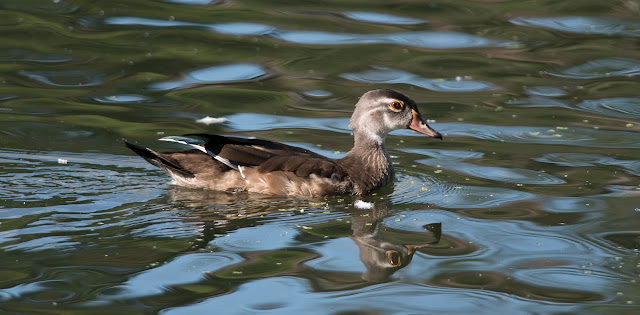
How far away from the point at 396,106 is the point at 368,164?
704 mm

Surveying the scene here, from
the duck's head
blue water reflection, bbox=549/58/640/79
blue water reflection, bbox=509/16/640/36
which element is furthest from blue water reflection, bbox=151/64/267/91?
blue water reflection, bbox=509/16/640/36

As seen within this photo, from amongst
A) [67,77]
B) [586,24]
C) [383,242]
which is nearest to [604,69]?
[586,24]

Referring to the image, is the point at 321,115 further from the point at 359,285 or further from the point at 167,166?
the point at 359,285

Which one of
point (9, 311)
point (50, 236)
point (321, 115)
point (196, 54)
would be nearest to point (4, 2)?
point (196, 54)

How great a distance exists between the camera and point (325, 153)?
35.2ft

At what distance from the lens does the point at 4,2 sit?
52.2ft

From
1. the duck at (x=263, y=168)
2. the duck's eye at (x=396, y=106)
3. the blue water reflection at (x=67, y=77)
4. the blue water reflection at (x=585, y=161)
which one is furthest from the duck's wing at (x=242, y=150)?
the blue water reflection at (x=67, y=77)

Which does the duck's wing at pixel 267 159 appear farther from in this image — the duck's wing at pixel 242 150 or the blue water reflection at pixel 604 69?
the blue water reflection at pixel 604 69

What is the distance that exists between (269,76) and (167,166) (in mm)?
4425

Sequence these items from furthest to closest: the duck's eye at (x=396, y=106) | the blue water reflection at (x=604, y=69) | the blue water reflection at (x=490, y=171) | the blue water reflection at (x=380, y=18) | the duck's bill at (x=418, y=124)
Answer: the blue water reflection at (x=380, y=18) → the blue water reflection at (x=604, y=69) → the duck's bill at (x=418, y=124) → the duck's eye at (x=396, y=106) → the blue water reflection at (x=490, y=171)

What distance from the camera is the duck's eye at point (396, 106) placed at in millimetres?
9938

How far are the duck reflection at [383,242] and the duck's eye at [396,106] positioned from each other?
154 cm

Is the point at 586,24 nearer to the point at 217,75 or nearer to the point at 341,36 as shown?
the point at 341,36

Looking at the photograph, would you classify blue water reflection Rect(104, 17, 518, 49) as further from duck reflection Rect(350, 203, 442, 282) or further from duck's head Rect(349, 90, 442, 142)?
duck reflection Rect(350, 203, 442, 282)
